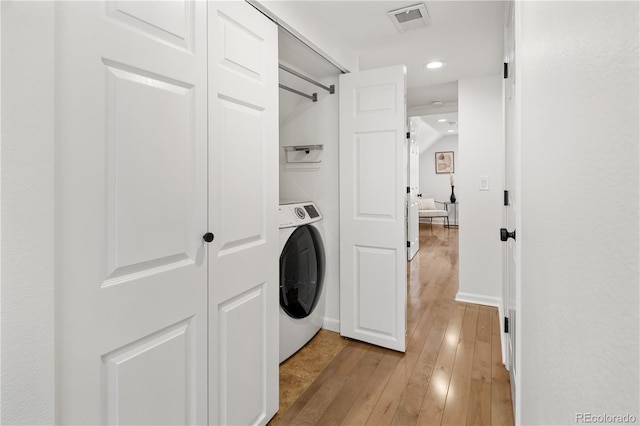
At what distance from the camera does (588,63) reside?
1.26 feet

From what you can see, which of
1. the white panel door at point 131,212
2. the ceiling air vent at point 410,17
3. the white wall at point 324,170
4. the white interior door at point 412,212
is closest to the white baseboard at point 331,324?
the white wall at point 324,170

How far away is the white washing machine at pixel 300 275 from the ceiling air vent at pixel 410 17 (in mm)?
1430

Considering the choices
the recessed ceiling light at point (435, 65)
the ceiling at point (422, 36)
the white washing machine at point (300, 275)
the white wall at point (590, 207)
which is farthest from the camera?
the recessed ceiling light at point (435, 65)

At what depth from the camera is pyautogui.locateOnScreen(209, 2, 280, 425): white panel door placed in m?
1.37

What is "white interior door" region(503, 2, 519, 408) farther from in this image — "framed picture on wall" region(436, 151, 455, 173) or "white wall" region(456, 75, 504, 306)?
"framed picture on wall" region(436, 151, 455, 173)

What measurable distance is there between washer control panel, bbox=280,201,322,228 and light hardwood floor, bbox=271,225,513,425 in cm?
98

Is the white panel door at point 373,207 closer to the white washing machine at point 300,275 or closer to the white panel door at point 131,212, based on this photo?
the white washing machine at point 300,275

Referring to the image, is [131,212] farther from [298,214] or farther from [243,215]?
[298,214]

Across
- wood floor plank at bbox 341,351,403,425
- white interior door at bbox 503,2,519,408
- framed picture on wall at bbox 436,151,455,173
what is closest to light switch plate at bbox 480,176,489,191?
white interior door at bbox 503,2,519,408

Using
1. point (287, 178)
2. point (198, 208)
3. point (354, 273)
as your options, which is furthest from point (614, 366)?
point (287, 178)

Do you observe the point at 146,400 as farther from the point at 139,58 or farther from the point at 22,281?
the point at 139,58

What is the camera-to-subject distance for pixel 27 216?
2.59 ft

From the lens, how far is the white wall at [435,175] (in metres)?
9.69

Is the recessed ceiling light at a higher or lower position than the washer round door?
higher
